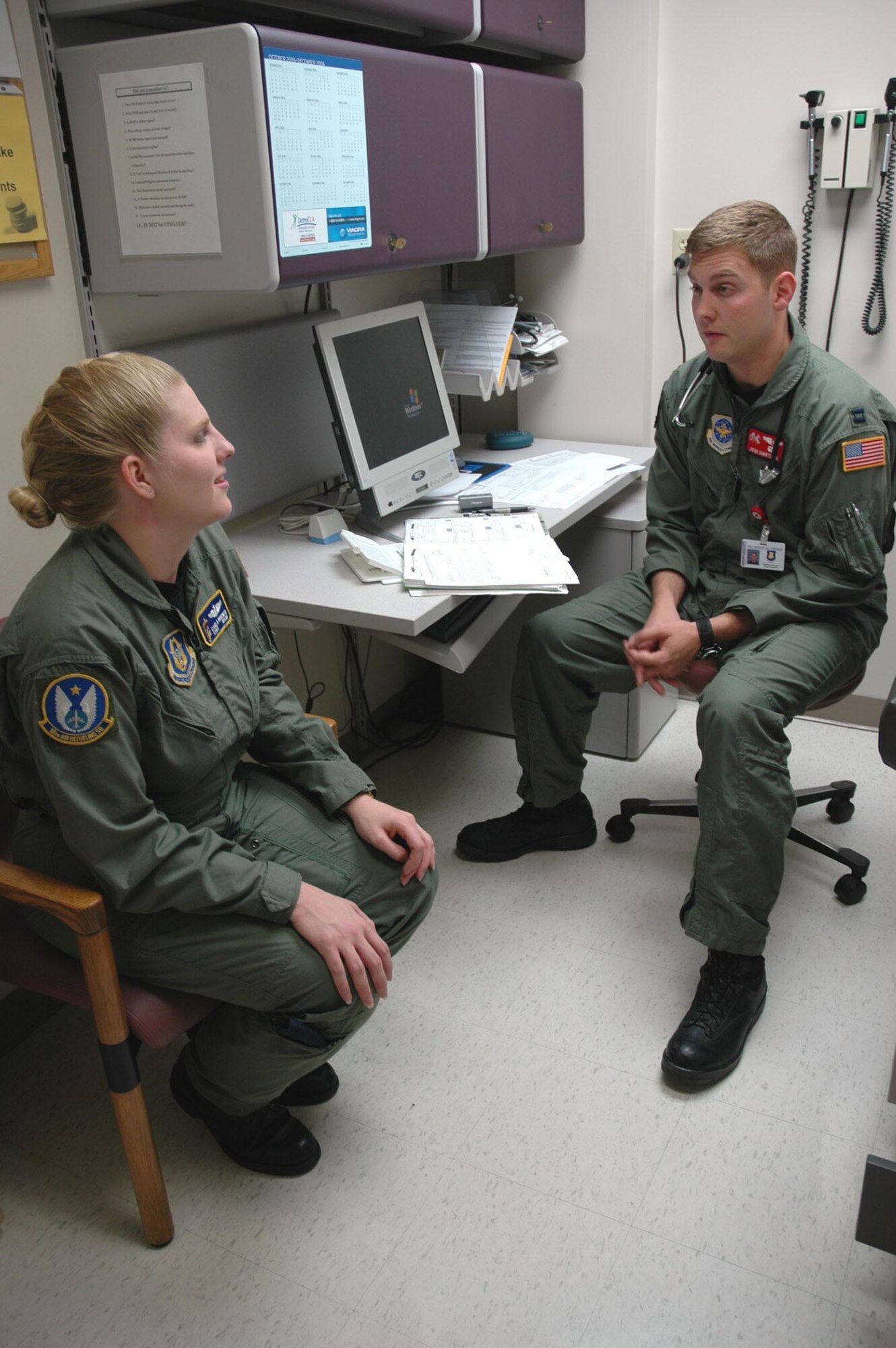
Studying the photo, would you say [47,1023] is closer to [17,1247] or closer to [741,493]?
[17,1247]

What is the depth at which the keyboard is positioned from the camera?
2039mm

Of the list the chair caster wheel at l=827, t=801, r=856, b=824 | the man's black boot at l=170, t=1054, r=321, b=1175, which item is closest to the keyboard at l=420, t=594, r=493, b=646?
the man's black boot at l=170, t=1054, r=321, b=1175

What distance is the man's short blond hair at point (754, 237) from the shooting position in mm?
1944

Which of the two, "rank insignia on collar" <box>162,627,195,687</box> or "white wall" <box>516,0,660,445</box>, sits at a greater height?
"white wall" <box>516,0,660,445</box>

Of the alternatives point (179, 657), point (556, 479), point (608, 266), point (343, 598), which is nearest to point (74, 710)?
point (179, 657)

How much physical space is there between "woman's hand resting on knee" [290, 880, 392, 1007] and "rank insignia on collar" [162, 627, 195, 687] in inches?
12.9

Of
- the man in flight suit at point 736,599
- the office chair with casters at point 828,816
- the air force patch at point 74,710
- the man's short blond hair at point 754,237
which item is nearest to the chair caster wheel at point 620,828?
the office chair with casters at point 828,816

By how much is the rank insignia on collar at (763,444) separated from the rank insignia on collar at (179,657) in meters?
1.19

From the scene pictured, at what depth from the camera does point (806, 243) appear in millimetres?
2607

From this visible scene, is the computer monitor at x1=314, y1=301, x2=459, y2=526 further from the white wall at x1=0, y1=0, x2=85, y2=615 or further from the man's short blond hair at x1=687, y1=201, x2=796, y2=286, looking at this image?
the man's short blond hair at x1=687, y1=201, x2=796, y2=286

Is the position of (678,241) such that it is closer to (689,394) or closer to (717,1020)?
(689,394)

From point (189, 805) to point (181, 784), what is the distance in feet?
0.17

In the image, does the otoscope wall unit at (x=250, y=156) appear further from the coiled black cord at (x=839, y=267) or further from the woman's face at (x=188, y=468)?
the coiled black cord at (x=839, y=267)

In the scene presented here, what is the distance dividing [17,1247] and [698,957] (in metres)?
1.26
